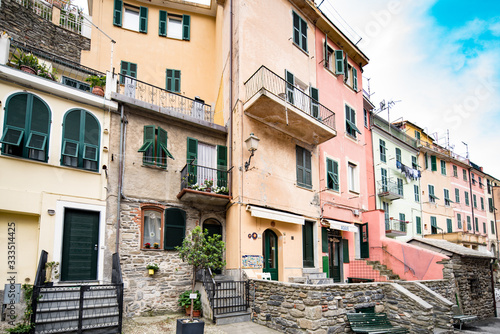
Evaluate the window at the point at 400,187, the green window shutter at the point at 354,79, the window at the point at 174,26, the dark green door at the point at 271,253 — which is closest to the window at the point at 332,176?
the dark green door at the point at 271,253

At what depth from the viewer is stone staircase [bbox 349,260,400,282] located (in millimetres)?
15859

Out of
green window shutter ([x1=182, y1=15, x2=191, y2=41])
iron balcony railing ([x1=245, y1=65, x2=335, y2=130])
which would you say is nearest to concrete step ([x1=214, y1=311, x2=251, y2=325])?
iron balcony railing ([x1=245, y1=65, x2=335, y2=130])

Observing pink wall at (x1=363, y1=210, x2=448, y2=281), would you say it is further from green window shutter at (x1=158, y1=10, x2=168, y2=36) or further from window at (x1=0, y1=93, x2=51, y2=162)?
window at (x1=0, y1=93, x2=51, y2=162)

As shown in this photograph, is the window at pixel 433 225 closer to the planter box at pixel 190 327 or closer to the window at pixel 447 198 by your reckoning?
the window at pixel 447 198

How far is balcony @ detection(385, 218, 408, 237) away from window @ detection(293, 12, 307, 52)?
12.6 m

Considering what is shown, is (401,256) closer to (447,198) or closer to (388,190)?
(388,190)

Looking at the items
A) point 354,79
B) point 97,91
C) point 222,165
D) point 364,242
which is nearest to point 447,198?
point 354,79

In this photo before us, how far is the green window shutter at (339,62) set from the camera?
18.7 meters

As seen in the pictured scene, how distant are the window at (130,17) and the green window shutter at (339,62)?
32.7 ft

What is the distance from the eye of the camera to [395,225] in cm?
2297

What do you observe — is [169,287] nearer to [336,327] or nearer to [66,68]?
[336,327]

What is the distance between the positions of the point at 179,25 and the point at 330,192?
1097 centimetres

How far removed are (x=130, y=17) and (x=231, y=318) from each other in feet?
45.6

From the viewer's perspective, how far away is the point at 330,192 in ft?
53.6
